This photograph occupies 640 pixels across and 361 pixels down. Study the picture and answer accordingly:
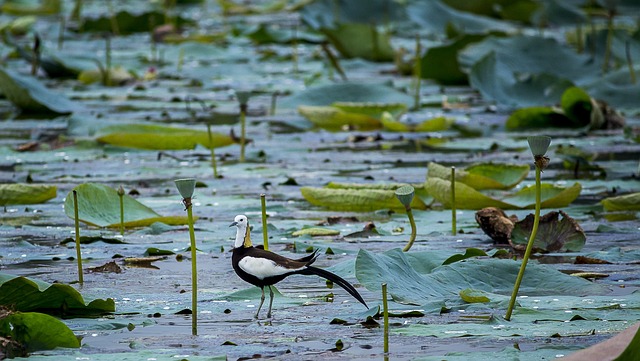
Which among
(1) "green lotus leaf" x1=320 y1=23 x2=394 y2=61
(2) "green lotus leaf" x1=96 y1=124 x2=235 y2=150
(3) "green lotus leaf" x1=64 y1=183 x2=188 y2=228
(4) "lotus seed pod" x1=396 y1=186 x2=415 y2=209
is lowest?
(1) "green lotus leaf" x1=320 y1=23 x2=394 y2=61

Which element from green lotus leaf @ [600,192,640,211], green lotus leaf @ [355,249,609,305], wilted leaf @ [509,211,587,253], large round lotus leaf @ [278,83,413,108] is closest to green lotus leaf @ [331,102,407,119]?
large round lotus leaf @ [278,83,413,108]

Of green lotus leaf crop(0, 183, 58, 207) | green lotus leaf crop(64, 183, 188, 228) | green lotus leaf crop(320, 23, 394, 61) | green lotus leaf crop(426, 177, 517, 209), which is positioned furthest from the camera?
green lotus leaf crop(320, 23, 394, 61)

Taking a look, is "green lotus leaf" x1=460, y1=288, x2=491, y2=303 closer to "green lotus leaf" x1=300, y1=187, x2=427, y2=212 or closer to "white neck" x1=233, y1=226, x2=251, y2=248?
"white neck" x1=233, y1=226, x2=251, y2=248

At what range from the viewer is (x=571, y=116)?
6.80 m

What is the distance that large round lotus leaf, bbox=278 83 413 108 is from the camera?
747 cm

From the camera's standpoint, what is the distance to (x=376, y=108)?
712 centimetres

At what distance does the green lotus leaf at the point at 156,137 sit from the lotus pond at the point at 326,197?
0.01m

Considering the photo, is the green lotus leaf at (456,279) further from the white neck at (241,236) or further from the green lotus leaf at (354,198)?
the green lotus leaf at (354,198)

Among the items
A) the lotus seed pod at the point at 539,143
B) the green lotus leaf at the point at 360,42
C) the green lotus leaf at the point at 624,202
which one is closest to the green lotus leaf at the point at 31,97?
the green lotus leaf at the point at 360,42

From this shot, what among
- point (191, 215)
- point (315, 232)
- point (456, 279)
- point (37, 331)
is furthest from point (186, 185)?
point (315, 232)

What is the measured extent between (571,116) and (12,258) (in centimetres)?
392

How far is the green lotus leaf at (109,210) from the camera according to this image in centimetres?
423

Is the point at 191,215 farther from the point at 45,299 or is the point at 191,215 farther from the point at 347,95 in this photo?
the point at 347,95

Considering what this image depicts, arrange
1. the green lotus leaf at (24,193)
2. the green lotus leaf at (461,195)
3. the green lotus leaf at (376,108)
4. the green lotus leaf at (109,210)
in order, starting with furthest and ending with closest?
the green lotus leaf at (376,108), the green lotus leaf at (24,193), the green lotus leaf at (461,195), the green lotus leaf at (109,210)
